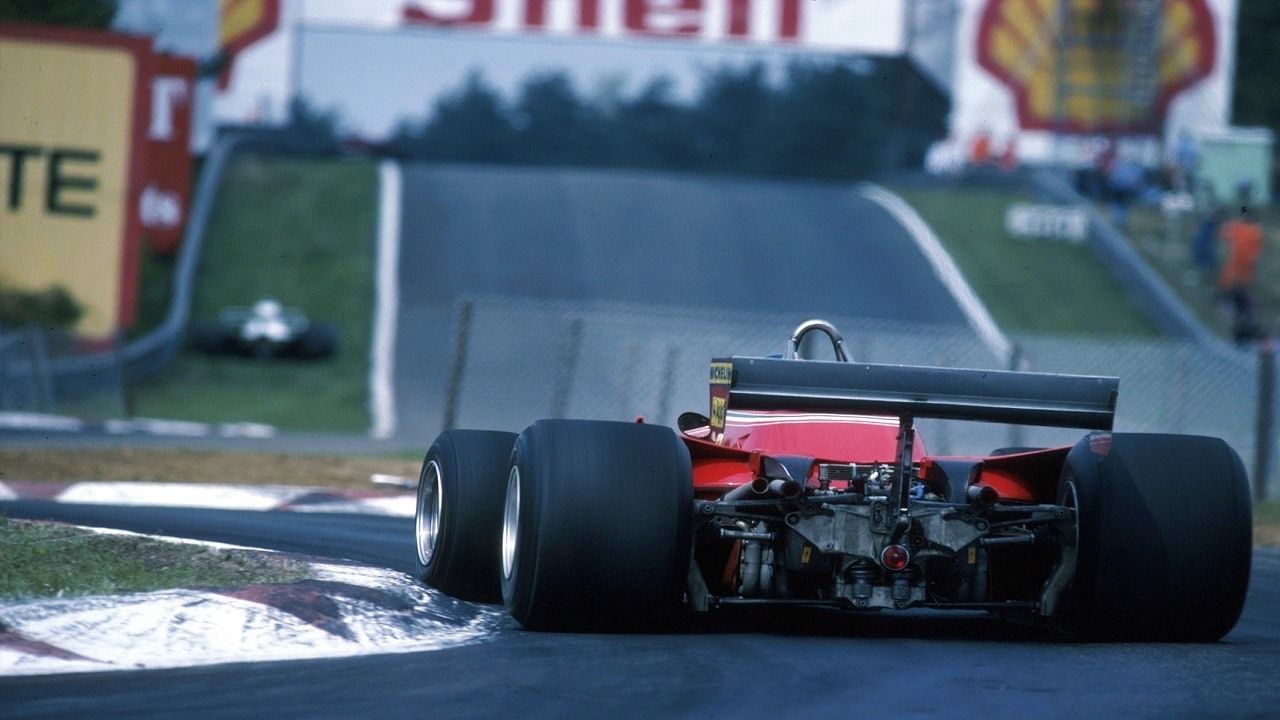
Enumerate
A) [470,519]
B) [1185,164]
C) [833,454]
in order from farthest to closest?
[1185,164], [833,454], [470,519]

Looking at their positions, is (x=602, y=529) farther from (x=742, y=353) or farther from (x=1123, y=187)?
(x=1123, y=187)

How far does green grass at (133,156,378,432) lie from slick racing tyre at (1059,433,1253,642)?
1698 centimetres

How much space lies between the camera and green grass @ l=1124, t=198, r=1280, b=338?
103 ft

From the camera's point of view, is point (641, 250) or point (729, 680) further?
point (641, 250)

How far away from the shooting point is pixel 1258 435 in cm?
1489

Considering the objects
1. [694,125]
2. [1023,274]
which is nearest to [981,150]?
[1023,274]

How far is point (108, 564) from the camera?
7129 mm

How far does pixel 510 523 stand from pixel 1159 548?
242cm

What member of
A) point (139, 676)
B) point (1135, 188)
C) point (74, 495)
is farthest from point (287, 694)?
point (1135, 188)

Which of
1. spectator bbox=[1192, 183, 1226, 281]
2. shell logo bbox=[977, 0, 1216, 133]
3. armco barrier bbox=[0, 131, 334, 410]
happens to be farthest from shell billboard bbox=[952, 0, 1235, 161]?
armco barrier bbox=[0, 131, 334, 410]

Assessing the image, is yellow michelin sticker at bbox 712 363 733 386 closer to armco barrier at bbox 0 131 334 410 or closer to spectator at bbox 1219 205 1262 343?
armco barrier at bbox 0 131 334 410

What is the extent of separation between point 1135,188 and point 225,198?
18.7m

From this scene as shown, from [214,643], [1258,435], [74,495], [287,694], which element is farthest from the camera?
[1258,435]

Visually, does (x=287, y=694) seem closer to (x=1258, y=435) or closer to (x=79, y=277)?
(x=1258, y=435)
